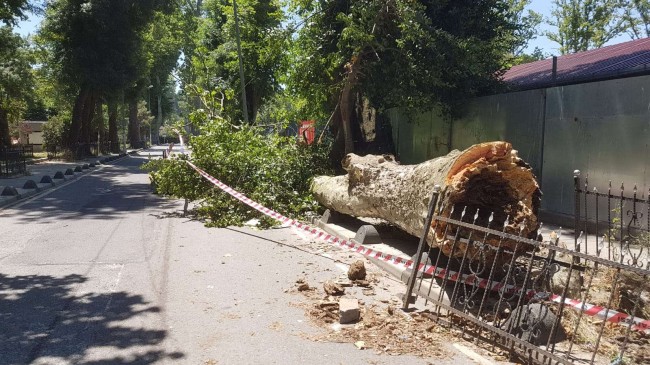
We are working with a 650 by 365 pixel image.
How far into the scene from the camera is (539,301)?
420 centimetres

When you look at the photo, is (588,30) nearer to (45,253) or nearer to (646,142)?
(646,142)

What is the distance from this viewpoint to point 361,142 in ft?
57.1

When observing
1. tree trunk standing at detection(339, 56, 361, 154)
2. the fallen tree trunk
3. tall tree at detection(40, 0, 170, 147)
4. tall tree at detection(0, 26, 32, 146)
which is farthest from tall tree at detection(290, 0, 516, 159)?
tall tree at detection(40, 0, 170, 147)

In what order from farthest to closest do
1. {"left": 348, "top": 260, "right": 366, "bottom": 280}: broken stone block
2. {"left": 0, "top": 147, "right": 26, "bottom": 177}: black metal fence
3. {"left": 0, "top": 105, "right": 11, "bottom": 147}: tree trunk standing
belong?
{"left": 0, "top": 105, "right": 11, "bottom": 147}: tree trunk standing
{"left": 0, "top": 147, "right": 26, "bottom": 177}: black metal fence
{"left": 348, "top": 260, "right": 366, "bottom": 280}: broken stone block

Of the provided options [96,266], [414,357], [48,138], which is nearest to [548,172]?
[414,357]

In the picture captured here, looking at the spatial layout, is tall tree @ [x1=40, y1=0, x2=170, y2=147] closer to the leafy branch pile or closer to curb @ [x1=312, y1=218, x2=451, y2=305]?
the leafy branch pile

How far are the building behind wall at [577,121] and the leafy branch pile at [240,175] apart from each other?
4571mm

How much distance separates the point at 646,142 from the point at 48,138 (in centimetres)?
3666

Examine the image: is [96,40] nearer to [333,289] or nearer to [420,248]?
[333,289]

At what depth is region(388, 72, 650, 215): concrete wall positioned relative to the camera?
855 cm

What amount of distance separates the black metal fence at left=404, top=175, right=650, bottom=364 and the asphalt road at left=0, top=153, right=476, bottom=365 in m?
0.58

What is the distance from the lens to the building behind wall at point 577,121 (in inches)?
339

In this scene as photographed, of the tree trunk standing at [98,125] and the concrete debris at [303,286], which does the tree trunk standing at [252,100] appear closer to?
the tree trunk standing at [98,125]

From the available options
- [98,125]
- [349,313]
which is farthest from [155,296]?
[98,125]
